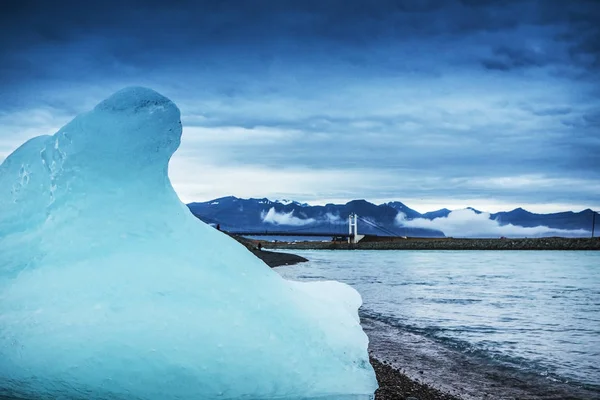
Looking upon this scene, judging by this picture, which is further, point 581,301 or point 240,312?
point 581,301

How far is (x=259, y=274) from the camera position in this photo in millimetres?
5430

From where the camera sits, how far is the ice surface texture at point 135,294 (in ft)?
13.6

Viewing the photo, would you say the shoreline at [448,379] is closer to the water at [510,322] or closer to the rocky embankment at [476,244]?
the water at [510,322]

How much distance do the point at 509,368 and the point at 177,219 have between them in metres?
6.60

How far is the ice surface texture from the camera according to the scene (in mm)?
4145

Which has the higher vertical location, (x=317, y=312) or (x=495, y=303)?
(x=317, y=312)

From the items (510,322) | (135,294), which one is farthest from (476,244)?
(135,294)

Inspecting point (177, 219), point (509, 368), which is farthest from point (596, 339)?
point (177, 219)

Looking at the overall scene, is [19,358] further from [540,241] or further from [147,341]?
[540,241]

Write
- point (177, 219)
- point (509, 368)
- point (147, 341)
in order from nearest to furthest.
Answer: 1. point (147, 341)
2. point (177, 219)
3. point (509, 368)

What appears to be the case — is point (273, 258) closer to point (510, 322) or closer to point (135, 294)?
point (510, 322)

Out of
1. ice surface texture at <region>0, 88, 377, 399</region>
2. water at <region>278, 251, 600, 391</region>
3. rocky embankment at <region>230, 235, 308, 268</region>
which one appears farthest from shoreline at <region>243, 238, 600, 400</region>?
rocky embankment at <region>230, 235, 308, 268</region>

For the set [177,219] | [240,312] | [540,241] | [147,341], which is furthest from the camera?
[540,241]

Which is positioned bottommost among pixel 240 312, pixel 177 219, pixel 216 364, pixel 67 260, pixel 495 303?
pixel 495 303
